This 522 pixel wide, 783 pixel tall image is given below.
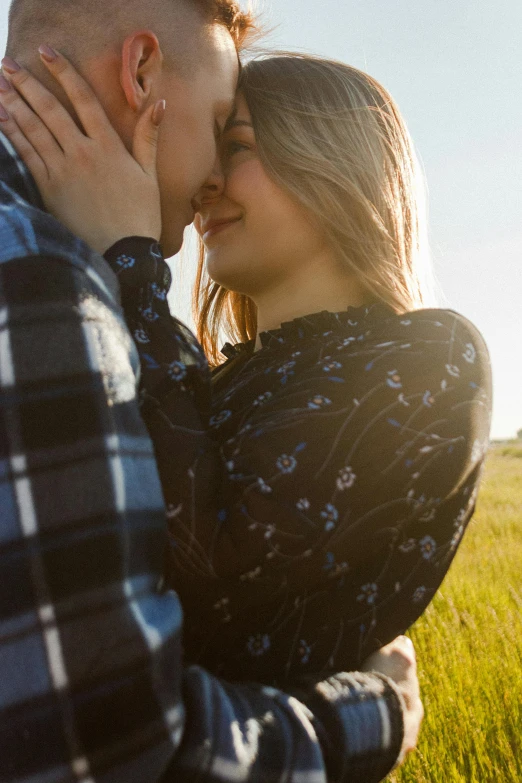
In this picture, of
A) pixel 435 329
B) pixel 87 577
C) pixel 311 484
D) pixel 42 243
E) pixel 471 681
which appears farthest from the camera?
pixel 471 681

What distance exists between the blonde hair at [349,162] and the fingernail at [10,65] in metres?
0.78

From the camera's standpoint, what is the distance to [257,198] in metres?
1.95

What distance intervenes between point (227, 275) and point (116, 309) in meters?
1.23

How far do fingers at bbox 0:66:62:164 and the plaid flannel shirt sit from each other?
41 cm

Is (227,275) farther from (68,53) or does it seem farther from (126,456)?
(126,456)

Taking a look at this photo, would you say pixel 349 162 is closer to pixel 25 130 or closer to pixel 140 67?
pixel 140 67

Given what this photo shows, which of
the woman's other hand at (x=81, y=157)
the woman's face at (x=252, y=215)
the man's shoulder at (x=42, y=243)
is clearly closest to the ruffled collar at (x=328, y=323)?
the woman's face at (x=252, y=215)

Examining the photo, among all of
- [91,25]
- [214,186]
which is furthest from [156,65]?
[214,186]

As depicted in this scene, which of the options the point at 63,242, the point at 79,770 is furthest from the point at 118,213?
the point at 79,770

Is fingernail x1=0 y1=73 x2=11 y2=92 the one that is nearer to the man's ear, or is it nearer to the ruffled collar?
the man's ear

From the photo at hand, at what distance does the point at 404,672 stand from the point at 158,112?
1.19 meters

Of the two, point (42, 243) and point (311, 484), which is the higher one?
point (42, 243)

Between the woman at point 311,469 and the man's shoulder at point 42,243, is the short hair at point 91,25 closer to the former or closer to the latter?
the woman at point 311,469

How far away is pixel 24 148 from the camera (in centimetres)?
123
